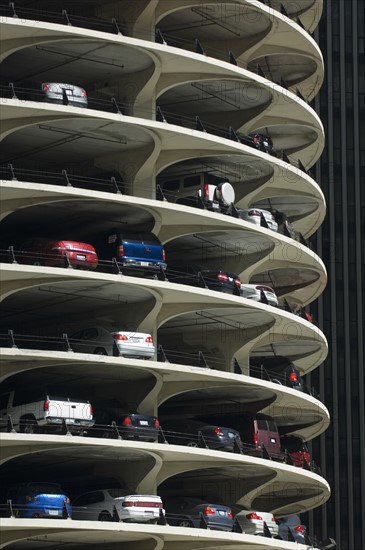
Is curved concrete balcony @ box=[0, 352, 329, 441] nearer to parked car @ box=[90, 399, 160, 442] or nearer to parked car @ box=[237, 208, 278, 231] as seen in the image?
parked car @ box=[90, 399, 160, 442]

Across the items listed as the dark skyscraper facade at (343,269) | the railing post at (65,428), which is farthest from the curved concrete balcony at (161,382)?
the dark skyscraper facade at (343,269)

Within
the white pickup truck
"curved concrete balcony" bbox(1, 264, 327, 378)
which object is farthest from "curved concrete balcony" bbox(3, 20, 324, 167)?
the white pickup truck

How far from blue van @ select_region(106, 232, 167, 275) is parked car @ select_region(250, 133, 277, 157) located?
9.78m

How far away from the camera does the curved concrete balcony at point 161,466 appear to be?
183 feet

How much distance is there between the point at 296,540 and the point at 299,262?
11.4 meters

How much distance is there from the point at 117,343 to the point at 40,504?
6.62 m

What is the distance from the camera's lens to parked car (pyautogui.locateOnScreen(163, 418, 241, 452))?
6062 centimetres

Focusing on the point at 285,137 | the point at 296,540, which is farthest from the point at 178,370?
the point at 285,137

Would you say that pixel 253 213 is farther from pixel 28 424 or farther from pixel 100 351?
pixel 28 424

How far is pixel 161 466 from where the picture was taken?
5894cm

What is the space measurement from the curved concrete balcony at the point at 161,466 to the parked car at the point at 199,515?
119cm

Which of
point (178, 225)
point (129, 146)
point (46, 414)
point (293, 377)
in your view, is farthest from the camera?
point (293, 377)

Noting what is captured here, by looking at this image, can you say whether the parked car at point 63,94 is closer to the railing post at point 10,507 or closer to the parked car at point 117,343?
the parked car at point 117,343

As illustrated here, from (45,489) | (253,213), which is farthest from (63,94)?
(45,489)
